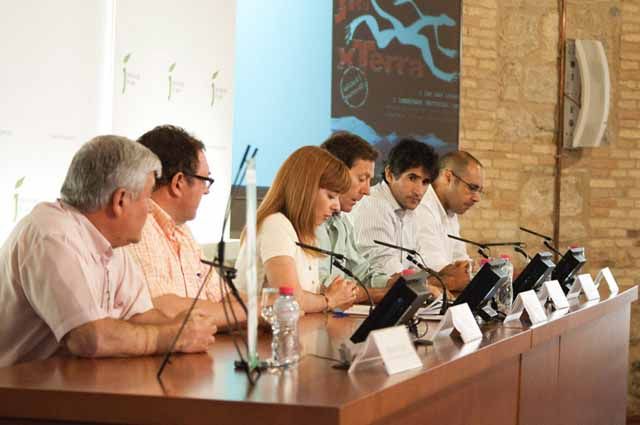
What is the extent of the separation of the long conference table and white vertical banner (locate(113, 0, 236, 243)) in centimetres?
186

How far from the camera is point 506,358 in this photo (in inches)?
128

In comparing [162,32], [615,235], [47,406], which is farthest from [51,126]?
[615,235]

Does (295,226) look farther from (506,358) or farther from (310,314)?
(506,358)

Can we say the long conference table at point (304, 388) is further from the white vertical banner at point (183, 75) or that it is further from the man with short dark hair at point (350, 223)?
the white vertical banner at point (183, 75)

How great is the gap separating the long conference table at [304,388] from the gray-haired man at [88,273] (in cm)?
7

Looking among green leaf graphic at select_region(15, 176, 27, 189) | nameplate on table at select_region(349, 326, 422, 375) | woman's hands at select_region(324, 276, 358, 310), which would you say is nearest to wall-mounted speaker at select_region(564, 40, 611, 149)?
woman's hands at select_region(324, 276, 358, 310)

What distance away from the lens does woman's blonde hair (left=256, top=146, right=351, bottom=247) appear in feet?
12.9

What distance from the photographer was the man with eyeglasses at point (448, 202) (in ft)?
19.5

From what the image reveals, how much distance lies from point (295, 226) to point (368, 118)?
146 inches

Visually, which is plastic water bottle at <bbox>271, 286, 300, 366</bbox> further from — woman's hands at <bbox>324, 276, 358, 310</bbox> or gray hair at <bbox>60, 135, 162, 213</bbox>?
→ woman's hands at <bbox>324, 276, 358, 310</bbox>

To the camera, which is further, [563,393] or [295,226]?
[563,393]

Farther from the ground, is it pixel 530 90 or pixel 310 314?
pixel 530 90

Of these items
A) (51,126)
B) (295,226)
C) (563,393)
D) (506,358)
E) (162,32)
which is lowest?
(563,393)

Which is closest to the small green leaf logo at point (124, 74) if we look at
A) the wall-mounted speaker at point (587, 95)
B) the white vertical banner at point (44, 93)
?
the white vertical banner at point (44, 93)
